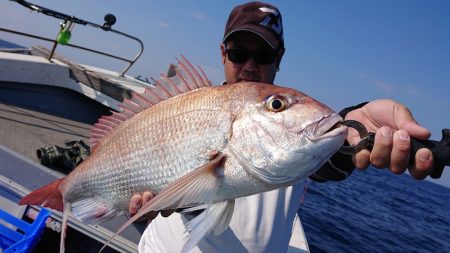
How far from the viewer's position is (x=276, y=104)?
6.03 ft

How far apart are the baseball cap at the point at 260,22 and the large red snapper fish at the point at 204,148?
3.68 ft

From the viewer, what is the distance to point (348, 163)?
6.98 ft

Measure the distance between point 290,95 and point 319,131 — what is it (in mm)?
281

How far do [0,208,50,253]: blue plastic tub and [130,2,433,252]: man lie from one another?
112 centimetres

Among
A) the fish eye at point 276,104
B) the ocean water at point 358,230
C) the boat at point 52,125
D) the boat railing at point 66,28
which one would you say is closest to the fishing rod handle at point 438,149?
the fish eye at point 276,104

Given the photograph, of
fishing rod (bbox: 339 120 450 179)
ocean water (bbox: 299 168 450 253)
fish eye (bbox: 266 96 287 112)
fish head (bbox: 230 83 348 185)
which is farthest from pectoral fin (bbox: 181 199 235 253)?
ocean water (bbox: 299 168 450 253)

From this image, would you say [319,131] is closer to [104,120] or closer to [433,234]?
[104,120]

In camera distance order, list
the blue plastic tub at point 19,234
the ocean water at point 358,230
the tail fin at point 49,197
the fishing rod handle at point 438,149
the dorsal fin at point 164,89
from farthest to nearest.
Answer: the ocean water at point 358,230 < the blue plastic tub at point 19,234 < the tail fin at point 49,197 < the dorsal fin at point 164,89 < the fishing rod handle at point 438,149

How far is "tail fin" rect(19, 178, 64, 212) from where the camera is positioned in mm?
2389

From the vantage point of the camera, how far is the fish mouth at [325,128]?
1.63 meters

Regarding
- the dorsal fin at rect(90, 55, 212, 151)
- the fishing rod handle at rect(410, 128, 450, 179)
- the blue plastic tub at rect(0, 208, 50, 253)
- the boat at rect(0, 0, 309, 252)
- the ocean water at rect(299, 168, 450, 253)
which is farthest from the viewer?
the ocean water at rect(299, 168, 450, 253)

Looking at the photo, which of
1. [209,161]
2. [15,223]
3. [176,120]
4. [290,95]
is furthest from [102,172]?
[15,223]

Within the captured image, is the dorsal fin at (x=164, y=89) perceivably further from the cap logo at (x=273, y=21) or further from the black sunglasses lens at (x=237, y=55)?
the cap logo at (x=273, y=21)

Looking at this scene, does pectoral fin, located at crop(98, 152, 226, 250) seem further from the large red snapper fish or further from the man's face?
the man's face
